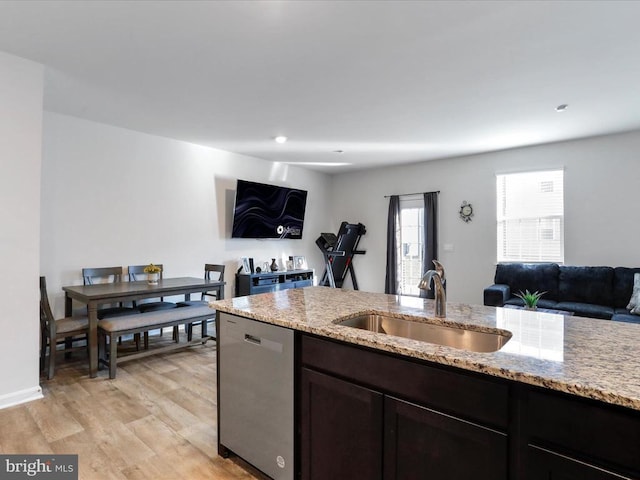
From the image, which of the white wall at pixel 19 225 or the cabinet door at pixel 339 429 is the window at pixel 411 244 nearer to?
the cabinet door at pixel 339 429

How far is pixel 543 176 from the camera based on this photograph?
5184mm

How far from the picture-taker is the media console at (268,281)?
540 centimetres

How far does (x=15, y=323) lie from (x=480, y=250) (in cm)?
578

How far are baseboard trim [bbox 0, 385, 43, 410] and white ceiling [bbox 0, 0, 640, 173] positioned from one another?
259cm

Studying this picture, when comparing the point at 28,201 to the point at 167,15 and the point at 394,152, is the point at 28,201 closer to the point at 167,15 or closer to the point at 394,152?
the point at 167,15

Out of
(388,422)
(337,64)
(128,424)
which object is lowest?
(128,424)

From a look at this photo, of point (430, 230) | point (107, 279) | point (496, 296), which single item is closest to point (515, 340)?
point (496, 296)

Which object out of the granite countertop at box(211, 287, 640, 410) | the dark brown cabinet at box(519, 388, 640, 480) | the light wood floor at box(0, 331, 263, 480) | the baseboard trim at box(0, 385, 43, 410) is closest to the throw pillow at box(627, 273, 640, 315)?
the granite countertop at box(211, 287, 640, 410)

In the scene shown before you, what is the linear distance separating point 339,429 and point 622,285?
4.57 m

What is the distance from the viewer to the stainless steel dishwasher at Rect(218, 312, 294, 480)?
170 centimetres

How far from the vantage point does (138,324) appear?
3410mm

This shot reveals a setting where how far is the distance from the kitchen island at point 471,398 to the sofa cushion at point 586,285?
3.55 m

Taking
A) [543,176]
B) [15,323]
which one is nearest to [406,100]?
[543,176]

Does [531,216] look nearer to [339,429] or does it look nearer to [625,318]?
[625,318]
